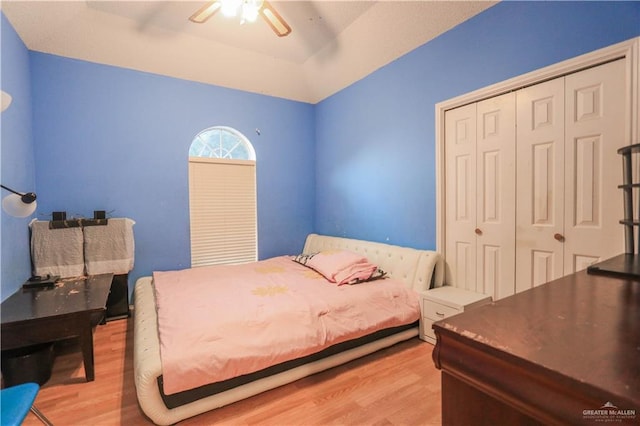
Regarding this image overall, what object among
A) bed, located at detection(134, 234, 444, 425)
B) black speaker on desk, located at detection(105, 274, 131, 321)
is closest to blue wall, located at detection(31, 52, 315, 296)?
black speaker on desk, located at detection(105, 274, 131, 321)

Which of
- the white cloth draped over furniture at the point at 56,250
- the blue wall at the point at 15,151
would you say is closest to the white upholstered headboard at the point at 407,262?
the white cloth draped over furniture at the point at 56,250

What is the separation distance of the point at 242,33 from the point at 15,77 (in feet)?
6.92

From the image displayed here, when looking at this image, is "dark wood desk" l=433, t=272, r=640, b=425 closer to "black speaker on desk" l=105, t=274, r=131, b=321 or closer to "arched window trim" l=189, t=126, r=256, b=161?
"black speaker on desk" l=105, t=274, r=131, b=321

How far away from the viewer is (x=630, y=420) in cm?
38

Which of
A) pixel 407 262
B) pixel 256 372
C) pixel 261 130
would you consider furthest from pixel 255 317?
pixel 261 130

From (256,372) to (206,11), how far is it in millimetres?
2626

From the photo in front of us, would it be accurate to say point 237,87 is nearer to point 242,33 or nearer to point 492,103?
point 242,33

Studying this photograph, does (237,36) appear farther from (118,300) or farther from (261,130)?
(118,300)

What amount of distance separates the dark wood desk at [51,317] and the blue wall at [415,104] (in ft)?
9.21

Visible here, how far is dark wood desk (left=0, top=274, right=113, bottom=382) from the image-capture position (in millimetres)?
1783

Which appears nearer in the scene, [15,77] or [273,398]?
[273,398]

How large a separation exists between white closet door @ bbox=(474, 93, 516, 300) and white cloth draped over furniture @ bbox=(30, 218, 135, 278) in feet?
11.7

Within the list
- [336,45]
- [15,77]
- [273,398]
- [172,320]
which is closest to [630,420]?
[273,398]

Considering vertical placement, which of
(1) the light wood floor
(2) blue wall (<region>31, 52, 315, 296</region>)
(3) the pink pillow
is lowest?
(1) the light wood floor
